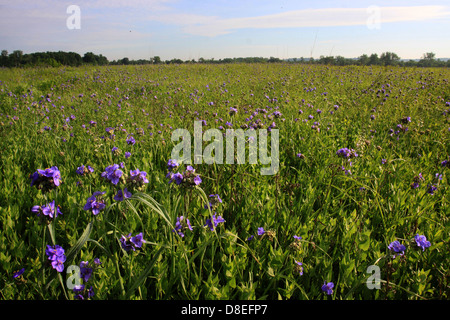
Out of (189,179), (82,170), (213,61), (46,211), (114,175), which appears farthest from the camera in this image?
(213,61)

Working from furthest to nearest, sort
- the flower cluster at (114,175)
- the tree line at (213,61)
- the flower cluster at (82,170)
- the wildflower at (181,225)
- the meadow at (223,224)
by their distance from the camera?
1. the tree line at (213,61)
2. the flower cluster at (82,170)
3. the wildflower at (181,225)
4. the meadow at (223,224)
5. the flower cluster at (114,175)

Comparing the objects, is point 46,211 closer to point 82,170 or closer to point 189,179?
point 189,179

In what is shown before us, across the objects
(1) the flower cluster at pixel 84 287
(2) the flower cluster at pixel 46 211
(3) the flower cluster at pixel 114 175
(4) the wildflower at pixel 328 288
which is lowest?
(4) the wildflower at pixel 328 288

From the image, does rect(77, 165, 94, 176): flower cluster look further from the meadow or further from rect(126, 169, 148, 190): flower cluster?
rect(126, 169, 148, 190): flower cluster

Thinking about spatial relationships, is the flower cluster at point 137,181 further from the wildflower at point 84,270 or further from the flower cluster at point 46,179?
the wildflower at point 84,270

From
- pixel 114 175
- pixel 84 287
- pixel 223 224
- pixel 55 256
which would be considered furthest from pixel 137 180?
pixel 223 224

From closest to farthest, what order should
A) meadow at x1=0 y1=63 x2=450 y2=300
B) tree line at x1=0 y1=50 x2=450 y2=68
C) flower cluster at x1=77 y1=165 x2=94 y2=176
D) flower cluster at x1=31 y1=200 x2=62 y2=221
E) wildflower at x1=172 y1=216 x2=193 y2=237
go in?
flower cluster at x1=31 y1=200 x2=62 y2=221 < meadow at x1=0 y1=63 x2=450 y2=300 < wildflower at x1=172 y1=216 x2=193 y2=237 < flower cluster at x1=77 y1=165 x2=94 y2=176 < tree line at x1=0 y1=50 x2=450 y2=68

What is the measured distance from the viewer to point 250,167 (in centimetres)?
309

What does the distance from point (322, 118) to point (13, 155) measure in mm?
4774

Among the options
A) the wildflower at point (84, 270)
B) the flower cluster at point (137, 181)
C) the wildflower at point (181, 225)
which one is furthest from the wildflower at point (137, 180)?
the wildflower at point (84, 270)

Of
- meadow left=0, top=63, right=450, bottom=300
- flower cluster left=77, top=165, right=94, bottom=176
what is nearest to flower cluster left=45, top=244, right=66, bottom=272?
meadow left=0, top=63, right=450, bottom=300

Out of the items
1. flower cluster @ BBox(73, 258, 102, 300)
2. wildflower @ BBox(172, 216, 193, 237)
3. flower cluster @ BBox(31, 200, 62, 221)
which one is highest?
flower cluster @ BBox(31, 200, 62, 221)

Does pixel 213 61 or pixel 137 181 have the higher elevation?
pixel 213 61
